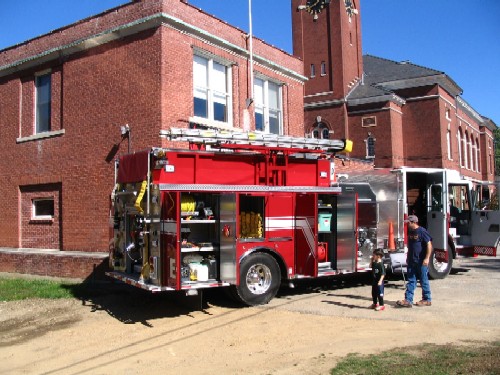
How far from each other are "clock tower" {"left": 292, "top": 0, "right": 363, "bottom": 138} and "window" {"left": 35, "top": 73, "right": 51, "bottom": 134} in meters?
23.9

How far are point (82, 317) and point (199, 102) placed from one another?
732 cm

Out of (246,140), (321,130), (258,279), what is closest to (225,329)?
(258,279)

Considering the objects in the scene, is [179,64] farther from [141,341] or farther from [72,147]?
[141,341]

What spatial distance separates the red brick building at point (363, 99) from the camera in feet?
117

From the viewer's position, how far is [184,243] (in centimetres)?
884

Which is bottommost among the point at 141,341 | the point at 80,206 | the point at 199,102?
the point at 141,341

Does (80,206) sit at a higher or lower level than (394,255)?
higher

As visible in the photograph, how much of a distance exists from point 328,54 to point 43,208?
85.1 ft

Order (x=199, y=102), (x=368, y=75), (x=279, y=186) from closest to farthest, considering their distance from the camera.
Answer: (x=279, y=186), (x=199, y=102), (x=368, y=75)

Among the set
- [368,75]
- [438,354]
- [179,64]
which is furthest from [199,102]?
[368,75]

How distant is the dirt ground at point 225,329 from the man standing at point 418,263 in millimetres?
288

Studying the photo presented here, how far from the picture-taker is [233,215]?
919 centimetres

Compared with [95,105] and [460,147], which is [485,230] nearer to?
[95,105]

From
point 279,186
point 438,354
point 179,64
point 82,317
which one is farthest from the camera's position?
point 179,64
